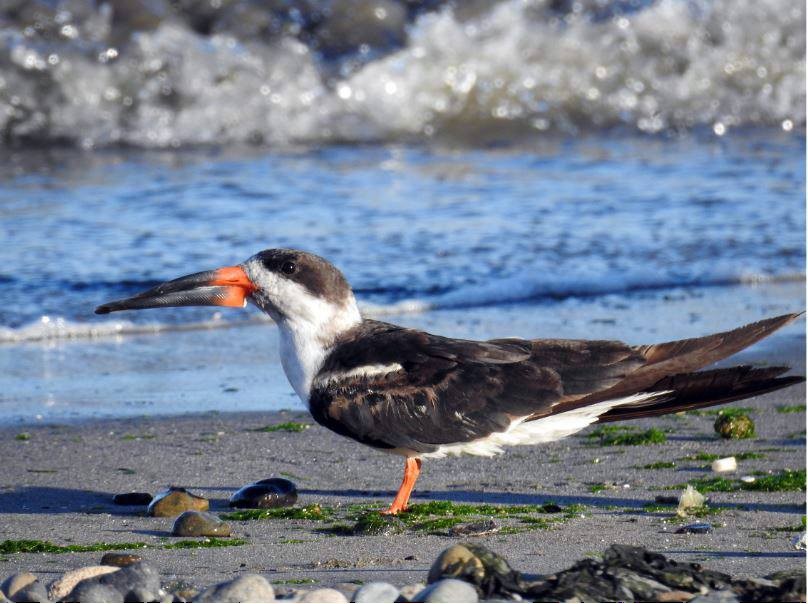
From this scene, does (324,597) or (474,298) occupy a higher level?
(324,597)

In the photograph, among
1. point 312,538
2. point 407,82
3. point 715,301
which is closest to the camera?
point 312,538

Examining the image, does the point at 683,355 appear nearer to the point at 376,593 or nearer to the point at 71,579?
the point at 376,593

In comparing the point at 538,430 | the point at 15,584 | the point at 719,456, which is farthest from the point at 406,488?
the point at 15,584

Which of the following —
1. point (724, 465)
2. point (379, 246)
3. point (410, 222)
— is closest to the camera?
point (724, 465)

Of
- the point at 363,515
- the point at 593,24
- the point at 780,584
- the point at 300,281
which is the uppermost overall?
the point at 593,24

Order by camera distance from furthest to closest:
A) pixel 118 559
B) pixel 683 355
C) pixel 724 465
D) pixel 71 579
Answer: pixel 724 465
pixel 683 355
pixel 118 559
pixel 71 579

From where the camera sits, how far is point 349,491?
5.13 meters

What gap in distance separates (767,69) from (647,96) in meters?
1.79

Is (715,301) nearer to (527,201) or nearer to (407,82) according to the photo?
(527,201)

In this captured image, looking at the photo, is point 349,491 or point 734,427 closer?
point 349,491

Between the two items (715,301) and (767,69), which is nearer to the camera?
(715,301)

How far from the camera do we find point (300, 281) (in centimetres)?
502

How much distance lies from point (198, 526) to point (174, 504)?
0.33 meters

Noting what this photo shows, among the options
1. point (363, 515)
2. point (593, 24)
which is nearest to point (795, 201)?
point (593, 24)
